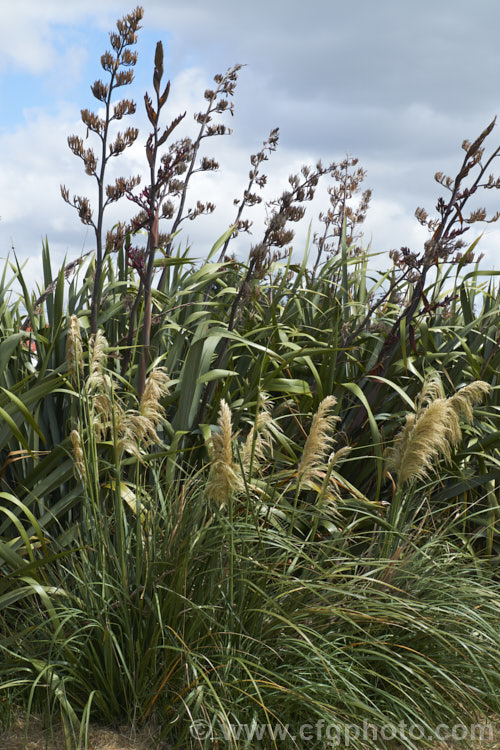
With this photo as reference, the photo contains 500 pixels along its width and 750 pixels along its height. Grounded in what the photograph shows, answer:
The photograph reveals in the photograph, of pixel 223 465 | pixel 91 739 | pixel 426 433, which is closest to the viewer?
pixel 223 465

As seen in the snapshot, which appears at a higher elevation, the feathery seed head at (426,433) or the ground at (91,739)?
the feathery seed head at (426,433)

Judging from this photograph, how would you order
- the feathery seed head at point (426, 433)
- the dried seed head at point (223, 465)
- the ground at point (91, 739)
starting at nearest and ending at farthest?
the dried seed head at point (223, 465) < the ground at point (91, 739) < the feathery seed head at point (426, 433)

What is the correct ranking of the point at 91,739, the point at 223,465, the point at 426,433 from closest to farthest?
the point at 223,465
the point at 91,739
the point at 426,433

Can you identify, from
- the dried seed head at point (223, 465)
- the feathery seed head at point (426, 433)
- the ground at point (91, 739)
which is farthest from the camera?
the feathery seed head at point (426, 433)

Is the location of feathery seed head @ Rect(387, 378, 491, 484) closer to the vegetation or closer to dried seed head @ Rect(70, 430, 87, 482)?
the vegetation

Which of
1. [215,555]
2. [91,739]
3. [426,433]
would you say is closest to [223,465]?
[215,555]

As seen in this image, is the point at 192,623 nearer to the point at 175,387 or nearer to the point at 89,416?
the point at 89,416

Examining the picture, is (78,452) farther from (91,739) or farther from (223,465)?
(91,739)

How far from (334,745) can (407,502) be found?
135cm

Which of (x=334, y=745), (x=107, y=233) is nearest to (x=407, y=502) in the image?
(x=334, y=745)

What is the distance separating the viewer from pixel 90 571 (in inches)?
99.3

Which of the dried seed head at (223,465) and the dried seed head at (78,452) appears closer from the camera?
the dried seed head at (223,465)

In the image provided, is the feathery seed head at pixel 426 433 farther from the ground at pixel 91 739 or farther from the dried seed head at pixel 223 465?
the ground at pixel 91 739

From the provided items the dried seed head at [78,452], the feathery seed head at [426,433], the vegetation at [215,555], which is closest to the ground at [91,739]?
the vegetation at [215,555]
